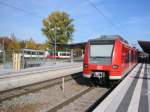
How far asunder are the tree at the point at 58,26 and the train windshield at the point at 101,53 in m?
57.5

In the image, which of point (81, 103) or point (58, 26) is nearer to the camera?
point (81, 103)

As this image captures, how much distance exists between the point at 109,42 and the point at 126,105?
5.69 m

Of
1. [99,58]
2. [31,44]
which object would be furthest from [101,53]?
[31,44]

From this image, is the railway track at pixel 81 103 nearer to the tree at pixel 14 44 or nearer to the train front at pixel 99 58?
the train front at pixel 99 58

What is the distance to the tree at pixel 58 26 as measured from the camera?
70938 mm

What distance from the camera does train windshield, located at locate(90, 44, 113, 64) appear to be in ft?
41.9

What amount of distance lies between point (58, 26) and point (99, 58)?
5968cm

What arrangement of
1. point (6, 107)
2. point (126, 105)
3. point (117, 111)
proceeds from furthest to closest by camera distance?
point (6, 107) → point (126, 105) → point (117, 111)

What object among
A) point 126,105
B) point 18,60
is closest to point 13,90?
point 126,105

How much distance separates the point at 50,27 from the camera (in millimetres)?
72000

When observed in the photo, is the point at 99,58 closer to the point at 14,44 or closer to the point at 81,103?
the point at 81,103

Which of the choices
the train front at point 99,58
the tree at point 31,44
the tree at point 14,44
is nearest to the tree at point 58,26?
the tree at point 14,44

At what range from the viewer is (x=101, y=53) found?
42.7 feet

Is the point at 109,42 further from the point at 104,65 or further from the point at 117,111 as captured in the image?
the point at 117,111
